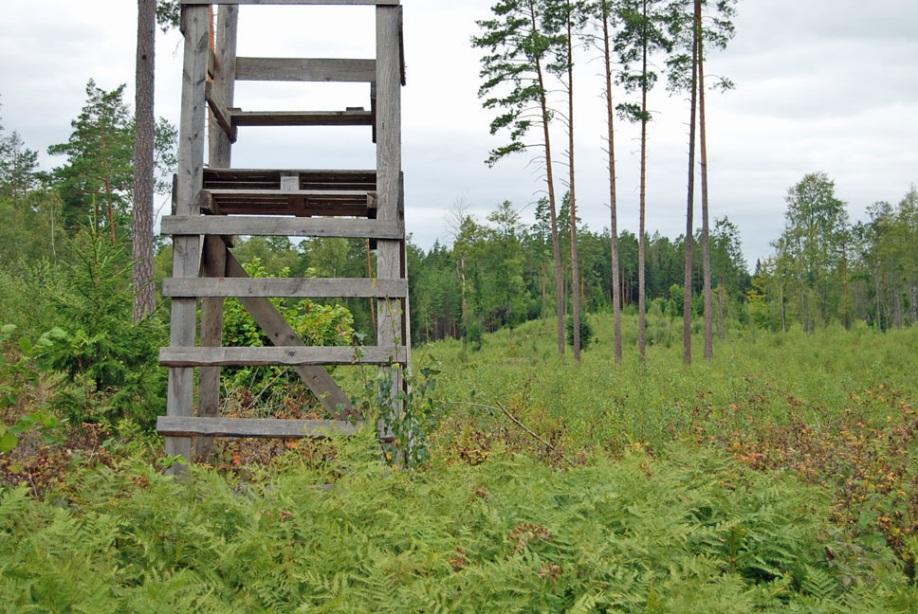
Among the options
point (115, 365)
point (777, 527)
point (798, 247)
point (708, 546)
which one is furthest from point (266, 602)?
point (798, 247)

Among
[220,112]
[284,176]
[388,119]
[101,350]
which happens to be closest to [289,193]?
[284,176]

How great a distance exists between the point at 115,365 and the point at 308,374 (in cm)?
228

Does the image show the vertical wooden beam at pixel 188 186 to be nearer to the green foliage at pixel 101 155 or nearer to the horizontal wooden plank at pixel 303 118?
the horizontal wooden plank at pixel 303 118

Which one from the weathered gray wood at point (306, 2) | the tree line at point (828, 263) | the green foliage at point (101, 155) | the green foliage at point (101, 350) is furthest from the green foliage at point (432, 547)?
the tree line at point (828, 263)

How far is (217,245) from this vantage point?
7.61m

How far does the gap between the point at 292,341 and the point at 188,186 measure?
1627 mm

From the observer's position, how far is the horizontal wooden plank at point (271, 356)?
22.2ft

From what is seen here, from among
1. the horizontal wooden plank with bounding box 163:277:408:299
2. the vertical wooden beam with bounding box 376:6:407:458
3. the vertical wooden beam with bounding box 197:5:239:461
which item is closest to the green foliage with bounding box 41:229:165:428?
the vertical wooden beam with bounding box 197:5:239:461

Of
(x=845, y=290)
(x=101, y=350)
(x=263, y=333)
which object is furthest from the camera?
(x=845, y=290)

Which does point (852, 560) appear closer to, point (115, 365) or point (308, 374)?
point (308, 374)

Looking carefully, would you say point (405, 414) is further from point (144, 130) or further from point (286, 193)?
point (144, 130)

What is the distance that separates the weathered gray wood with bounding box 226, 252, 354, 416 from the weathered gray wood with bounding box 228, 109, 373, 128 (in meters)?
1.29

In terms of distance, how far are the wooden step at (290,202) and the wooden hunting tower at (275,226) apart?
13 mm

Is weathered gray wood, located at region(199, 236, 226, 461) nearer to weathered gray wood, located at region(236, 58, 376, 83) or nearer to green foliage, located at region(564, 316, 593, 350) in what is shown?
weathered gray wood, located at region(236, 58, 376, 83)
